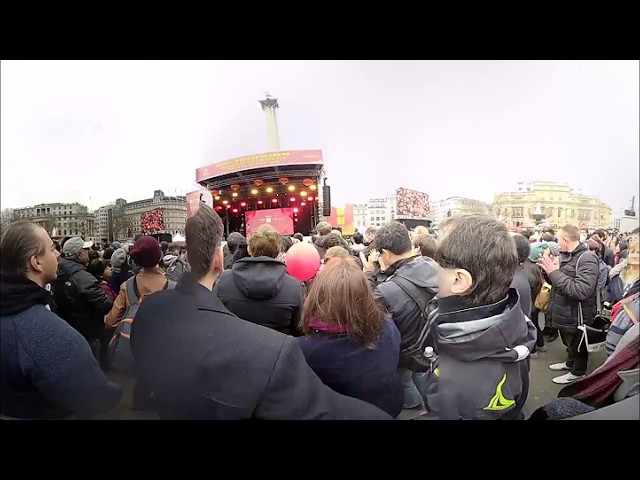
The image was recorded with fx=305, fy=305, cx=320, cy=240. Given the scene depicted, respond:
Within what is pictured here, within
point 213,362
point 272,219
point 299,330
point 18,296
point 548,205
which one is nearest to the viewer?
point 213,362

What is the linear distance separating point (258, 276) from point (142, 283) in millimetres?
402

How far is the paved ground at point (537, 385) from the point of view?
997 mm

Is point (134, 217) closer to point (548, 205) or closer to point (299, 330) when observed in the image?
point (299, 330)

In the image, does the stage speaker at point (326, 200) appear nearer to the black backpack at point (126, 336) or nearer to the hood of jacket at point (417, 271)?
→ the hood of jacket at point (417, 271)

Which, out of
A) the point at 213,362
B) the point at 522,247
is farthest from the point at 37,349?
the point at 522,247

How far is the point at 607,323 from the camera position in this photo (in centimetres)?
119

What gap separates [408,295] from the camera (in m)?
1.33

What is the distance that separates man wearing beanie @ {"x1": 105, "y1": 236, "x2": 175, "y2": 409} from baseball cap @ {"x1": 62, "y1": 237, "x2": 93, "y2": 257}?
18 cm

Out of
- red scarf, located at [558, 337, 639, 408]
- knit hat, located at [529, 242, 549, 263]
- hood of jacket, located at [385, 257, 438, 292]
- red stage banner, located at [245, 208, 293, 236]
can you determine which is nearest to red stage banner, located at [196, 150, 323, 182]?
red stage banner, located at [245, 208, 293, 236]

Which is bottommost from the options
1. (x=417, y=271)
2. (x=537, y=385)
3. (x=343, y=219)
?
(x=537, y=385)

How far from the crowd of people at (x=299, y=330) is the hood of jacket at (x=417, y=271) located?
8 cm

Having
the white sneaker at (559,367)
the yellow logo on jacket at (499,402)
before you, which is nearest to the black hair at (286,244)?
the yellow logo on jacket at (499,402)
